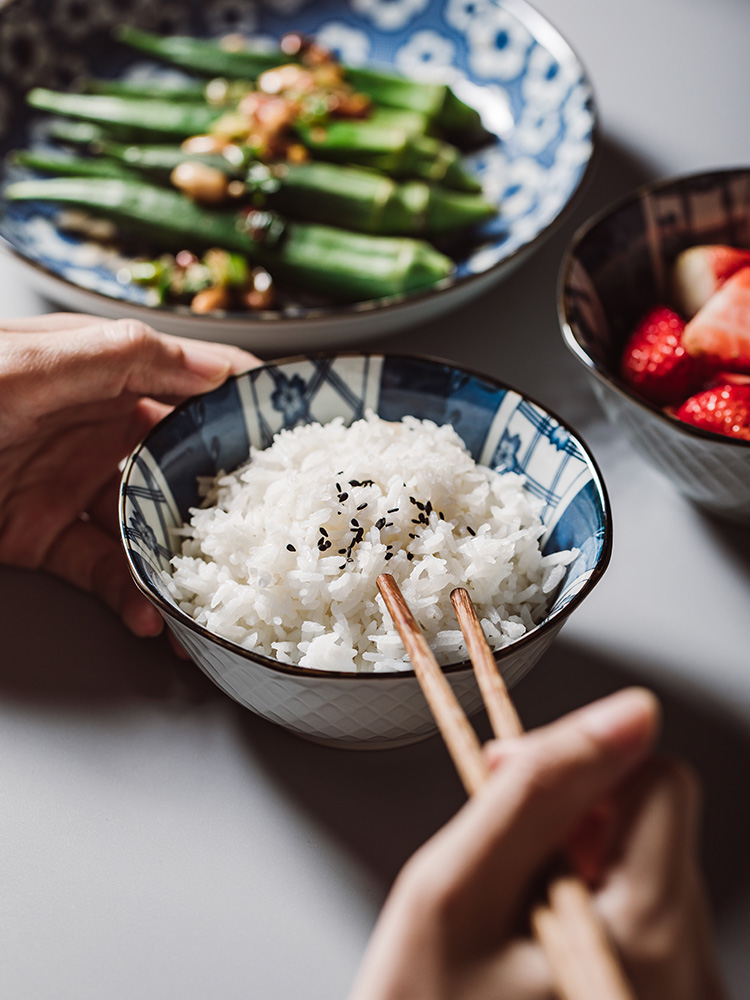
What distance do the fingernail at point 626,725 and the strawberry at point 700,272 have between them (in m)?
0.83

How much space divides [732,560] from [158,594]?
0.70 metres

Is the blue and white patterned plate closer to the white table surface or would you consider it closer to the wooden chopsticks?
the white table surface

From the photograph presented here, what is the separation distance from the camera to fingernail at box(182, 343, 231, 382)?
3.16 ft

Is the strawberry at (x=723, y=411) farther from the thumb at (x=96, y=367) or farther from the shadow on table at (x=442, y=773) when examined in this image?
the thumb at (x=96, y=367)

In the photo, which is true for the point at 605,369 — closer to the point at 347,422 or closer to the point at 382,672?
the point at 347,422

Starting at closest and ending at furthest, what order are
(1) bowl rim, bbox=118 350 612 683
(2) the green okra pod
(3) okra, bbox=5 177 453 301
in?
(1) bowl rim, bbox=118 350 612 683 → (3) okra, bbox=5 177 453 301 → (2) the green okra pod

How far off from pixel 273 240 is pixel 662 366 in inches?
28.3

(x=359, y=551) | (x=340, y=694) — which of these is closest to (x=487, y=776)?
(x=340, y=694)

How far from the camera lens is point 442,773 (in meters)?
0.84

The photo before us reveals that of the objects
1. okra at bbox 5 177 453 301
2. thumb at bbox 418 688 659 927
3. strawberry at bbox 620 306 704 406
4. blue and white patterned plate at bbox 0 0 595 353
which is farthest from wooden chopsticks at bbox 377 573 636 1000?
okra at bbox 5 177 453 301

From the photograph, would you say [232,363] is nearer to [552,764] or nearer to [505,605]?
[505,605]

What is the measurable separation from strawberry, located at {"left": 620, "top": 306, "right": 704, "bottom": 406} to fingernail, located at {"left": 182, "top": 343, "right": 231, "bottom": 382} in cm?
50

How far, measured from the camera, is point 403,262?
140 centimetres

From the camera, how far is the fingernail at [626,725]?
0.47 m
